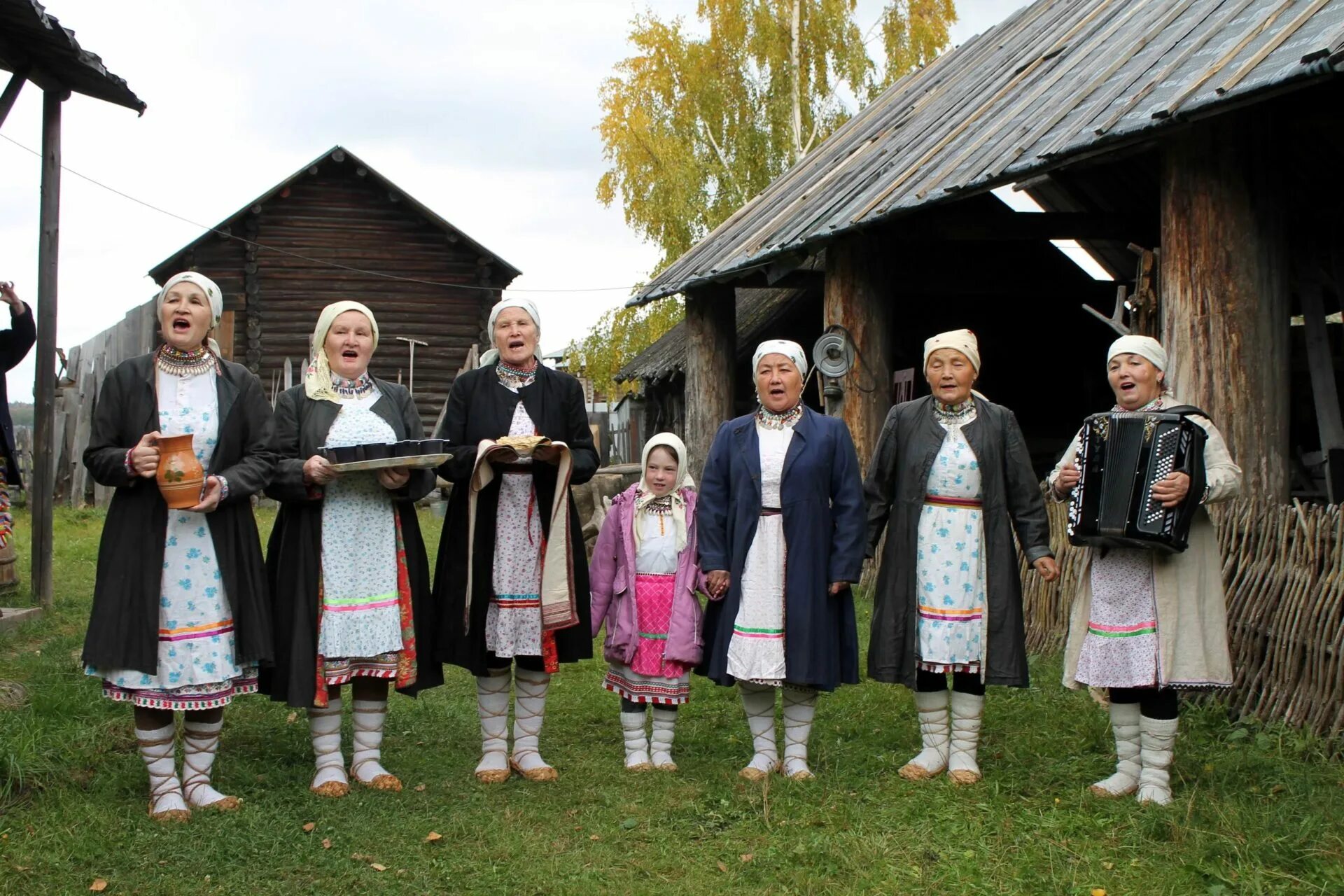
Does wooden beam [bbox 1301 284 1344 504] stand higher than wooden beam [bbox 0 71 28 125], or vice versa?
wooden beam [bbox 0 71 28 125]

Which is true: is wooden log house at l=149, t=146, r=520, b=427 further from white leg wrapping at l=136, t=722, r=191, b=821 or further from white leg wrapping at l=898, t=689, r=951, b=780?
white leg wrapping at l=898, t=689, r=951, b=780

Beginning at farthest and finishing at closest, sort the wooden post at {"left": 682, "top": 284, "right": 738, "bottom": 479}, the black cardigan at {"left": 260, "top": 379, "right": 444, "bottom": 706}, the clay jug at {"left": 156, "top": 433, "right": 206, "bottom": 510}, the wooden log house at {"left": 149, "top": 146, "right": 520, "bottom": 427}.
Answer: the wooden log house at {"left": 149, "top": 146, "right": 520, "bottom": 427}, the wooden post at {"left": 682, "top": 284, "right": 738, "bottom": 479}, the black cardigan at {"left": 260, "top": 379, "right": 444, "bottom": 706}, the clay jug at {"left": 156, "top": 433, "right": 206, "bottom": 510}

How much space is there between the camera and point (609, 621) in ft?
16.6

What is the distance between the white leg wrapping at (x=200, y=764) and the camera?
14.1 ft

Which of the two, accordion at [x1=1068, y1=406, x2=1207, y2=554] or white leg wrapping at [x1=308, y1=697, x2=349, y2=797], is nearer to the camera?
accordion at [x1=1068, y1=406, x2=1207, y2=554]

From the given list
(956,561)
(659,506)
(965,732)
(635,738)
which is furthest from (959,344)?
(635,738)

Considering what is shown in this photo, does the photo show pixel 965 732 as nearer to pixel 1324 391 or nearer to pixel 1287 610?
pixel 1287 610

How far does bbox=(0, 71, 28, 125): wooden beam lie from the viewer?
282 inches

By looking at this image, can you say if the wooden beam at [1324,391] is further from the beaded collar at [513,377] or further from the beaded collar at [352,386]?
the beaded collar at [352,386]

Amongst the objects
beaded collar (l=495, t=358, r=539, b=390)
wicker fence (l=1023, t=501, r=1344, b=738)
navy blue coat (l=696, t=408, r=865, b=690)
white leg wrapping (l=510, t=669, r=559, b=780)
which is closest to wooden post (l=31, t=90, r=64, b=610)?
beaded collar (l=495, t=358, r=539, b=390)

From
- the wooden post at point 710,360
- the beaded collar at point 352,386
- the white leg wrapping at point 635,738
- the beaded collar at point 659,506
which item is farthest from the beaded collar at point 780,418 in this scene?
the wooden post at point 710,360

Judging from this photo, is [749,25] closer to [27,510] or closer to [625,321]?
[625,321]

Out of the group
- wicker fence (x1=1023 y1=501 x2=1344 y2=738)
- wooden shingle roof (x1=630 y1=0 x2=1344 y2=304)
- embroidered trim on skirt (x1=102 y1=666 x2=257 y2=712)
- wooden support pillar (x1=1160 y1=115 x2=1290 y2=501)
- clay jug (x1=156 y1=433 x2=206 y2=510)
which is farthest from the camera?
wooden support pillar (x1=1160 y1=115 x2=1290 y2=501)

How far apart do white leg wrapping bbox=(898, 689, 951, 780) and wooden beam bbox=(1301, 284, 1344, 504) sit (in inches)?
122
